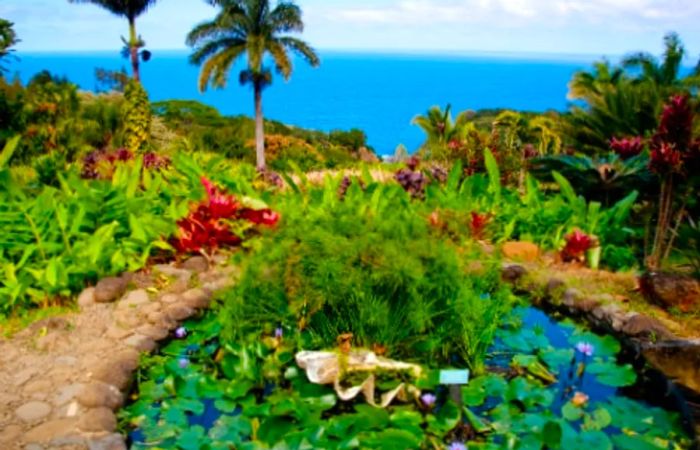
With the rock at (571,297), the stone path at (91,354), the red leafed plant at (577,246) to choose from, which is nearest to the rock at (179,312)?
the stone path at (91,354)

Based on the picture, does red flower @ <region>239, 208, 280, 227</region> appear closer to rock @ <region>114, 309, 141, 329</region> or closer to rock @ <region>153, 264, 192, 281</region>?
rock @ <region>153, 264, 192, 281</region>

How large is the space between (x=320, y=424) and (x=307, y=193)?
3468 millimetres

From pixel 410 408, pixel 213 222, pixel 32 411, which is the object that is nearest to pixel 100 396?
pixel 32 411

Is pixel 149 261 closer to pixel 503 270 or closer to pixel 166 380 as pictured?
pixel 166 380

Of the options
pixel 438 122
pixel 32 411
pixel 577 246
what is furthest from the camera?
pixel 438 122

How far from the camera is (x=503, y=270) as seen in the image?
513 centimetres

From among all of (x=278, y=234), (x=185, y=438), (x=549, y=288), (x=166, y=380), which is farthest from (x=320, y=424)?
(x=549, y=288)

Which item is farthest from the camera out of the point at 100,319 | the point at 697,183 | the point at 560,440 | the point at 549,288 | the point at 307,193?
the point at 307,193

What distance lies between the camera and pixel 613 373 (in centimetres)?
378

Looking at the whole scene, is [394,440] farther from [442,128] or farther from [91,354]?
[442,128]

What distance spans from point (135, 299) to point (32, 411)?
133 centimetres

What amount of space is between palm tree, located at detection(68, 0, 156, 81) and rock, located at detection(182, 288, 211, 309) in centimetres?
2121

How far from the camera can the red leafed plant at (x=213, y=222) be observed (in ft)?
16.9

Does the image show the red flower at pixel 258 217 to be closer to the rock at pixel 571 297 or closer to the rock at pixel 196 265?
the rock at pixel 196 265
